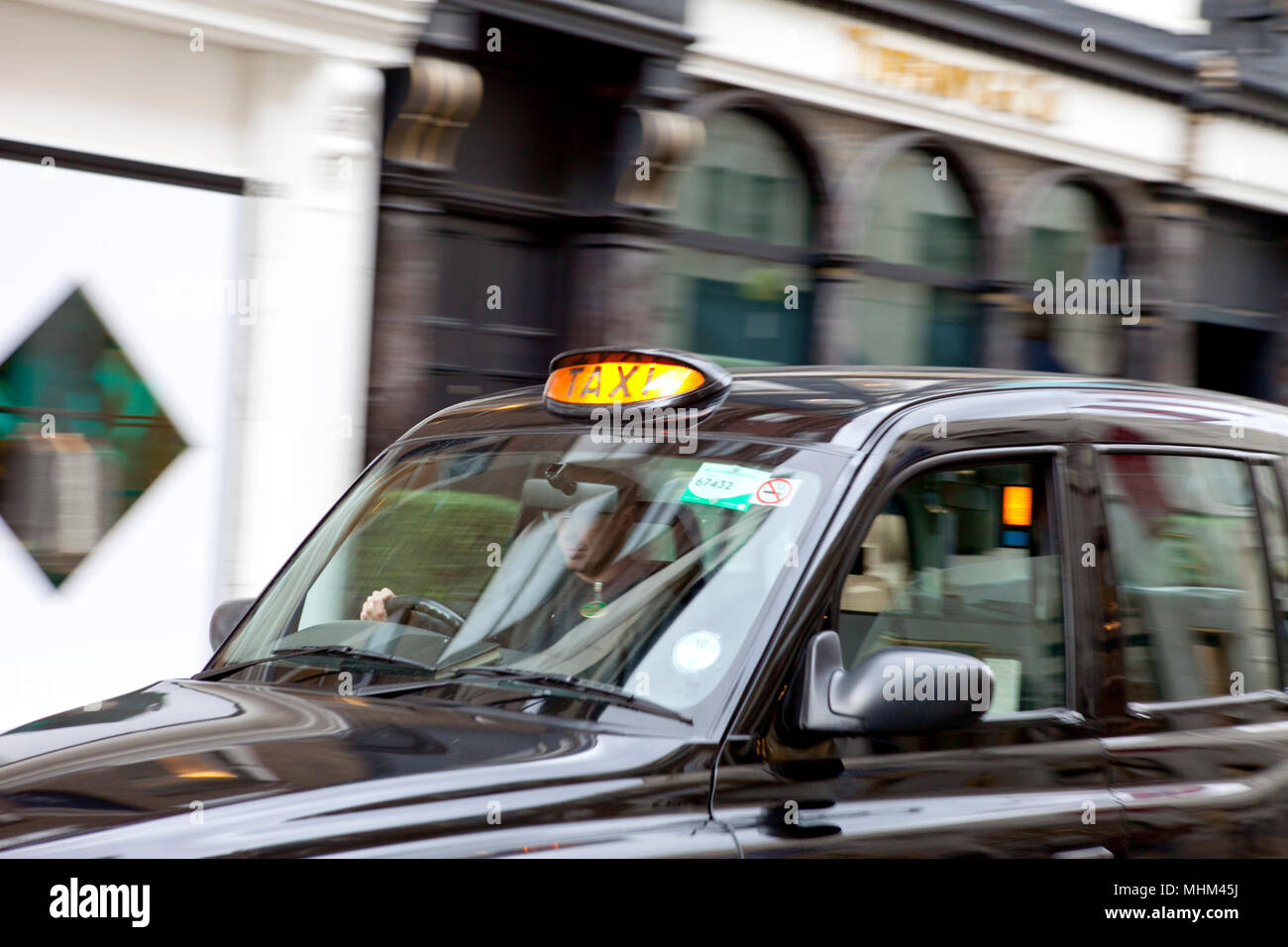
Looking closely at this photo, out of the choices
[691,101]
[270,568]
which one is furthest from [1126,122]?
[270,568]

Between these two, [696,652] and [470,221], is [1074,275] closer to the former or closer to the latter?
Result: [470,221]

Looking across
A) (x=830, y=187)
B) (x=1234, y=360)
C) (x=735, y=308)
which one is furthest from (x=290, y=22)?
(x=1234, y=360)

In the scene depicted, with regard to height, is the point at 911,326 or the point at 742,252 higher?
the point at 742,252

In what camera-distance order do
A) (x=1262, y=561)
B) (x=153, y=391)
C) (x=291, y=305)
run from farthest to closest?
1. (x=291, y=305)
2. (x=153, y=391)
3. (x=1262, y=561)

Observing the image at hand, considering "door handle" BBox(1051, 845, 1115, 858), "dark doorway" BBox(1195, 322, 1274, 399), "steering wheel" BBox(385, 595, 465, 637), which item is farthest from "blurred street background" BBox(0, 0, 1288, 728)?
"door handle" BBox(1051, 845, 1115, 858)

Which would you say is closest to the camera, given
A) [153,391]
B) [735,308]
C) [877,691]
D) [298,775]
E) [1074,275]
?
[298,775]

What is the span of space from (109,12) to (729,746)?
6.47 m

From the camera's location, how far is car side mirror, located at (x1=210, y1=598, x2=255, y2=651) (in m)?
3.46

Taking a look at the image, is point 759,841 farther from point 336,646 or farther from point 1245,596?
point 1245,596

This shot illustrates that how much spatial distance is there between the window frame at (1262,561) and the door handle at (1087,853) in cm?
31

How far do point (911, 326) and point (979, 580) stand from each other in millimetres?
9388

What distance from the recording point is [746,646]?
2.51 metres

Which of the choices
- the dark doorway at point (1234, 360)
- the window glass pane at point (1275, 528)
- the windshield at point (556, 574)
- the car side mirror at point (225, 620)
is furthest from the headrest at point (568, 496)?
the dark doorway at point (1234, 360)

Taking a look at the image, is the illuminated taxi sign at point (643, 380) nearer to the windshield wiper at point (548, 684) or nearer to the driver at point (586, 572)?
the driver at point (586, 572)
